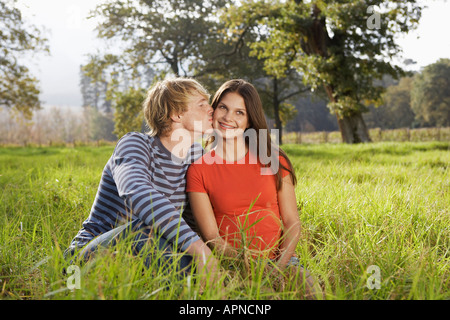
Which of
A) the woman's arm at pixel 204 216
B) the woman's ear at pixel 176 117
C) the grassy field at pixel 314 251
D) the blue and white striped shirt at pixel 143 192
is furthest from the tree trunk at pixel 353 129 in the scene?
the woman's arm at pixel 204 216

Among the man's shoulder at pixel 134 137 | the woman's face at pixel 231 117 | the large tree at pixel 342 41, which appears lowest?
the man's shoulder at pixel 134 137

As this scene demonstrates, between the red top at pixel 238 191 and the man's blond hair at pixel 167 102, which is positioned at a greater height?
the man's blond hair at pixel 167 102

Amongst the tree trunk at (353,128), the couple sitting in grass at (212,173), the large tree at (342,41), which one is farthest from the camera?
the tree trunk at (353,128)

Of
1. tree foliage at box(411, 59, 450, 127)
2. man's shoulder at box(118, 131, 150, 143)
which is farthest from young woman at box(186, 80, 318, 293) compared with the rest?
tree foliage at box(411, 59, 450, 127)

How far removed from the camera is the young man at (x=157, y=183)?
1792 millimetres

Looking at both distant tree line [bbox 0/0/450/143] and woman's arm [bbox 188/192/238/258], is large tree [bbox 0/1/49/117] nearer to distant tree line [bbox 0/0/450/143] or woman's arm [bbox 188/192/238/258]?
distant tree line [bbox 0/0/450/143]

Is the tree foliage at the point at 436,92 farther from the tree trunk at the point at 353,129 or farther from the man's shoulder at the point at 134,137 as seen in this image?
the man's shoulder at the point at 134,137

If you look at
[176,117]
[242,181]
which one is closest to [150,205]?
[242,181]

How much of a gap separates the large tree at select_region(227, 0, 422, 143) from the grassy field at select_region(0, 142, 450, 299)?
327 inches

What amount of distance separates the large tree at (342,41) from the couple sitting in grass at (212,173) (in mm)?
10495

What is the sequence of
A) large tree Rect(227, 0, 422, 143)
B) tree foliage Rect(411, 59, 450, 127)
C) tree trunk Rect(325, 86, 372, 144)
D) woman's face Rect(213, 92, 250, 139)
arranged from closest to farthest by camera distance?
woman's face Rect(213, 92, 250, 139), large tree Rect(227, 0, 422, 143), tree trunk Rect(325, 86, 372, 144), tree foliage Rect(411, 59, 450, 127)

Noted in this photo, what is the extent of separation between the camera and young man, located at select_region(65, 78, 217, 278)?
1.79 metres

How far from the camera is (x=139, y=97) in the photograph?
19375mm

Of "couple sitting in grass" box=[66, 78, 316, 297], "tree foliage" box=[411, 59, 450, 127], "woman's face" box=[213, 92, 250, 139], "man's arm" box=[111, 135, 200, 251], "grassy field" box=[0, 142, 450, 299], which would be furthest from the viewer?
"tree foliage" box=[411, 59, 450, 127]
